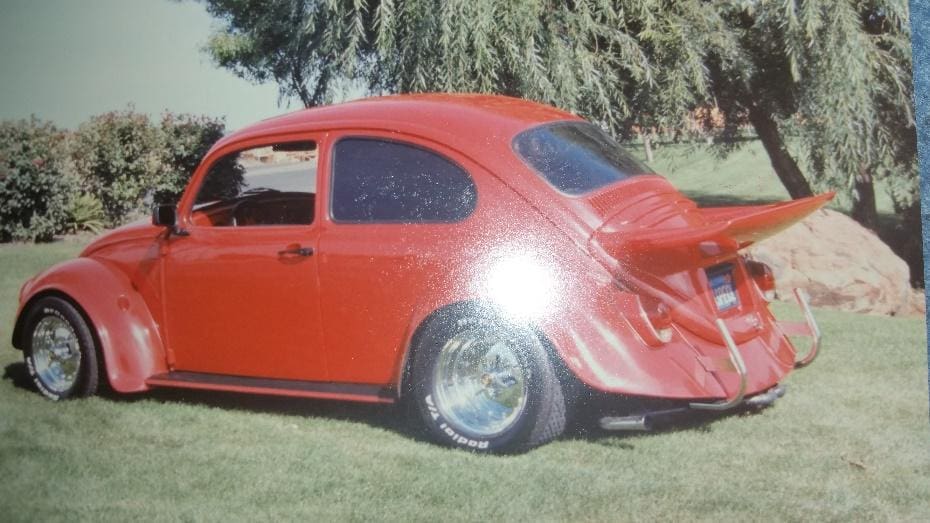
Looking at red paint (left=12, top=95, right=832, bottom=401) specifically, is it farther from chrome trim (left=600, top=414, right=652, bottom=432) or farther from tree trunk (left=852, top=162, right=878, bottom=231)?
tree trunk (left=852, top=162, right=878, bottom=231)

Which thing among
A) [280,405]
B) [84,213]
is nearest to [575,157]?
[280,405]

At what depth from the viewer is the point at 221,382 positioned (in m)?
4.32

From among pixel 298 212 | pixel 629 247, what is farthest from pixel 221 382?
pixel 629 247

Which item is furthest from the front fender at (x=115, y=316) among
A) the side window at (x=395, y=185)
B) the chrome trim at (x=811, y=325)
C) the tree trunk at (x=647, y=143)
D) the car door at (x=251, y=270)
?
the tree trunk at (x=647, y=143)

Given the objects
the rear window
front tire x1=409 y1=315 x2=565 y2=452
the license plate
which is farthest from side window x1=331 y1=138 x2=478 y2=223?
the license plate

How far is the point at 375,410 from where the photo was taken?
437 cm

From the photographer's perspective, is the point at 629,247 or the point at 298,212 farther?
the point at 298,212

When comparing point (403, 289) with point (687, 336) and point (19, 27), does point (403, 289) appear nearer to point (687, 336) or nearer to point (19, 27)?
point (687, 336)

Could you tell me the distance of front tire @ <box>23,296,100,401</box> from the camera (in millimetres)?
4531

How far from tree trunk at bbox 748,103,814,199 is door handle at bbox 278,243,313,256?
2.50 m

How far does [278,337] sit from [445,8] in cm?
183

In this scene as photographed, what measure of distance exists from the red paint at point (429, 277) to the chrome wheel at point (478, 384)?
17 cm

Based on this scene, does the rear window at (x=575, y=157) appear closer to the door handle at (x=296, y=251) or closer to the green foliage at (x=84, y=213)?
the door handle at (x=296, y=251)

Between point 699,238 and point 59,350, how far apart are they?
2916 mm
